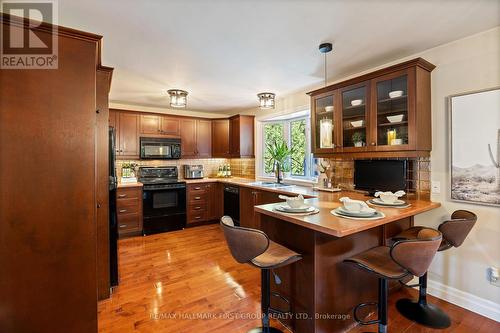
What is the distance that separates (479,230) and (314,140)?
1798mm

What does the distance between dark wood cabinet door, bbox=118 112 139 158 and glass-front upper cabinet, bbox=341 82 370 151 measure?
3.57 meters

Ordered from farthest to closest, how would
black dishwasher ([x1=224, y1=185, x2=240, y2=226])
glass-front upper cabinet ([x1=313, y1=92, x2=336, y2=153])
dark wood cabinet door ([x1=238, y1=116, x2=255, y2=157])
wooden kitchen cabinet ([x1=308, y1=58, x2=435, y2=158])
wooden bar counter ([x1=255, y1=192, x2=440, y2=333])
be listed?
dark wood cabinet door ([x1=238, y1=116, x2=255, y2=157]) < black dishwasher ([x1=224, y1=185, x2=240, y2=226]) < glass-front upper cabinet ([x1=313, y1=92, x2=336, y2=153]) < wooden kitchen cabinet ([x1=308, y1=58, x2=435, y2=158]) < wooden bar counter ([x1=255, y1=192, x2=440, y2=333])

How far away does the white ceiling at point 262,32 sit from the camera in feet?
5.39

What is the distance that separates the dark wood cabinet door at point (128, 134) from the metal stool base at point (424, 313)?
14.4 feet

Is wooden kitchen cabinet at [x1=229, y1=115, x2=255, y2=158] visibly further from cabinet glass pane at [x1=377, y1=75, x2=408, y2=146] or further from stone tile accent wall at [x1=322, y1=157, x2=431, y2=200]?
stone tile accent wall at [x1=322, y1=157, x2=431, y2=200]

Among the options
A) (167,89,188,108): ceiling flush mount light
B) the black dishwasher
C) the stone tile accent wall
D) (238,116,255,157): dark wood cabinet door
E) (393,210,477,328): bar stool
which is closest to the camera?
(393,210,477,328): bar stool

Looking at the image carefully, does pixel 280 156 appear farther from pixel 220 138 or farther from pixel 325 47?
pixel 325 47

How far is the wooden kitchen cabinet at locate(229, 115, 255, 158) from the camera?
184 inches

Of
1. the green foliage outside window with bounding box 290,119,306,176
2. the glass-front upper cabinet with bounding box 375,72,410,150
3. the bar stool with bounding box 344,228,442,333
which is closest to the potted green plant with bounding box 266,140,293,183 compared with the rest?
the green foliage outside window with bounding box 290,119,306,176

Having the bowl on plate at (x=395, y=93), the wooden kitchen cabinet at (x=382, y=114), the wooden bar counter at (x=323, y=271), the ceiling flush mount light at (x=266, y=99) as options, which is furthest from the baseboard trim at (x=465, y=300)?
the ceiling flush mount light at (x=266, y=99)

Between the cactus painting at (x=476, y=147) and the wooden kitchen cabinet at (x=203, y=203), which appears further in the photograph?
the wooden kitchen cabinet at (x=203, y=203)

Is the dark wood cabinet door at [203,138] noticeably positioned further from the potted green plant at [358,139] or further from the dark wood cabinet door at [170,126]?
the potted green plant at [358,139]

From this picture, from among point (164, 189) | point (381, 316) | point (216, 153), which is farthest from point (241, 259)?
point (216, 153)

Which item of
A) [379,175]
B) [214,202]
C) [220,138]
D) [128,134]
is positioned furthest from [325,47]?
[128,134]
